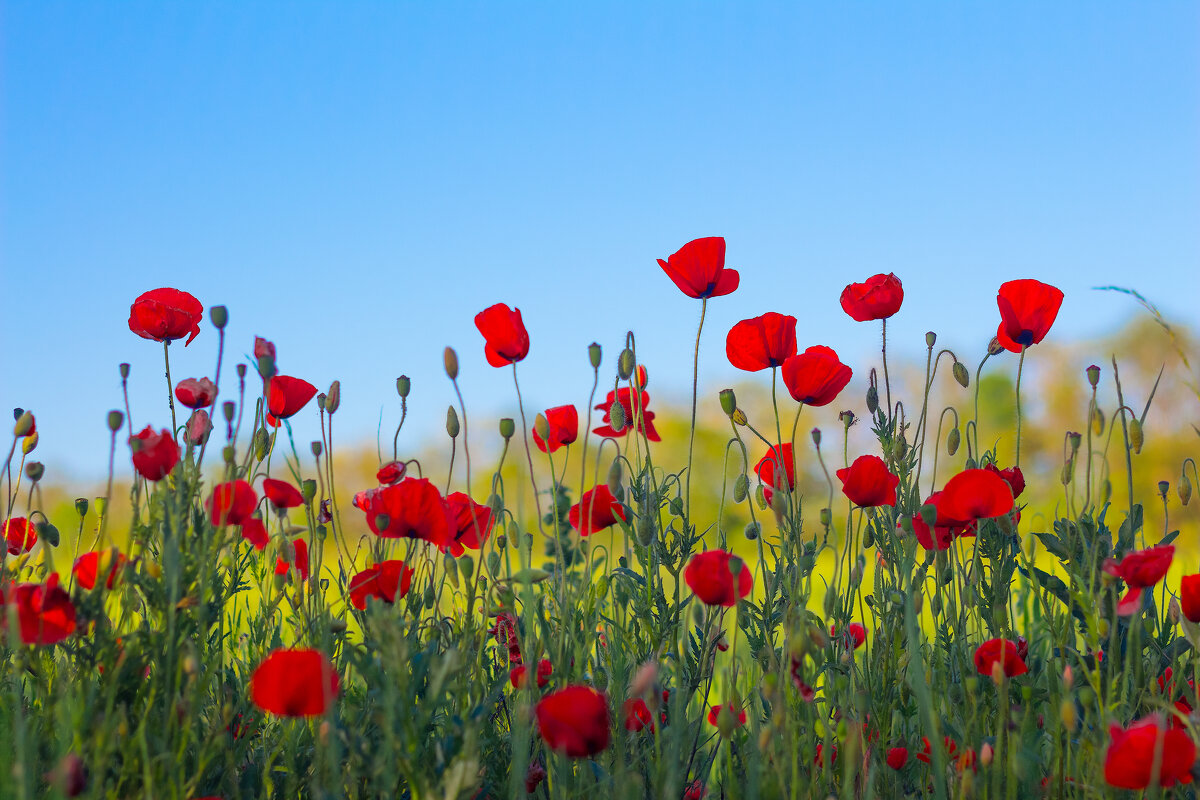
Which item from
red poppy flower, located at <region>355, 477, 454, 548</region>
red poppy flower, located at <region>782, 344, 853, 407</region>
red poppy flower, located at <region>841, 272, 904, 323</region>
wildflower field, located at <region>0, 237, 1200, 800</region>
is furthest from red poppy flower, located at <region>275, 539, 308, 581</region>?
red poppy flower, located at <region>841, 272, 904, 323</region>

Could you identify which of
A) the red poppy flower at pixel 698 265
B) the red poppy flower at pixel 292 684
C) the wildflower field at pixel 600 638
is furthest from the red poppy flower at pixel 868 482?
the red poppy flower at pixel 292 684

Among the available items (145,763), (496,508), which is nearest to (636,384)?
(496,508)

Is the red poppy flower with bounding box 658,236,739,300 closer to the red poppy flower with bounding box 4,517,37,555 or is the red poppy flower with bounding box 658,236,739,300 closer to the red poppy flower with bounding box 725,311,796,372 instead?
the red poppy flower with bounding box 725,311,796,372

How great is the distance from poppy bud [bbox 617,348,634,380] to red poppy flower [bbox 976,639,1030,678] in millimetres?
764

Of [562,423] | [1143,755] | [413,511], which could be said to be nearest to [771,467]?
[562,423]

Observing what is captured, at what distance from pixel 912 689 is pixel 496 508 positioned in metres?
0.87

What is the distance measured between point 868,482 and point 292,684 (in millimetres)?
1033

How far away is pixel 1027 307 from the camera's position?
1.87 meters

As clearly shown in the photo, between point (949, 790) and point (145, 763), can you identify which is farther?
point (949, 790)

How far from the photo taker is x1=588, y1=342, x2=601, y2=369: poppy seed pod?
5.65 feet

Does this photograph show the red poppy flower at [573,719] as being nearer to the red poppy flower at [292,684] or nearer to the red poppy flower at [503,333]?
the red poppy flower at [292,684]

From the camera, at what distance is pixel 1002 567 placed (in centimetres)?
180

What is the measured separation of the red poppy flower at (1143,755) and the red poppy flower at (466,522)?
1.05 m

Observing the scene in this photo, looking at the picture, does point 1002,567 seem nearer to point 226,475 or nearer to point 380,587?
point 380,587
